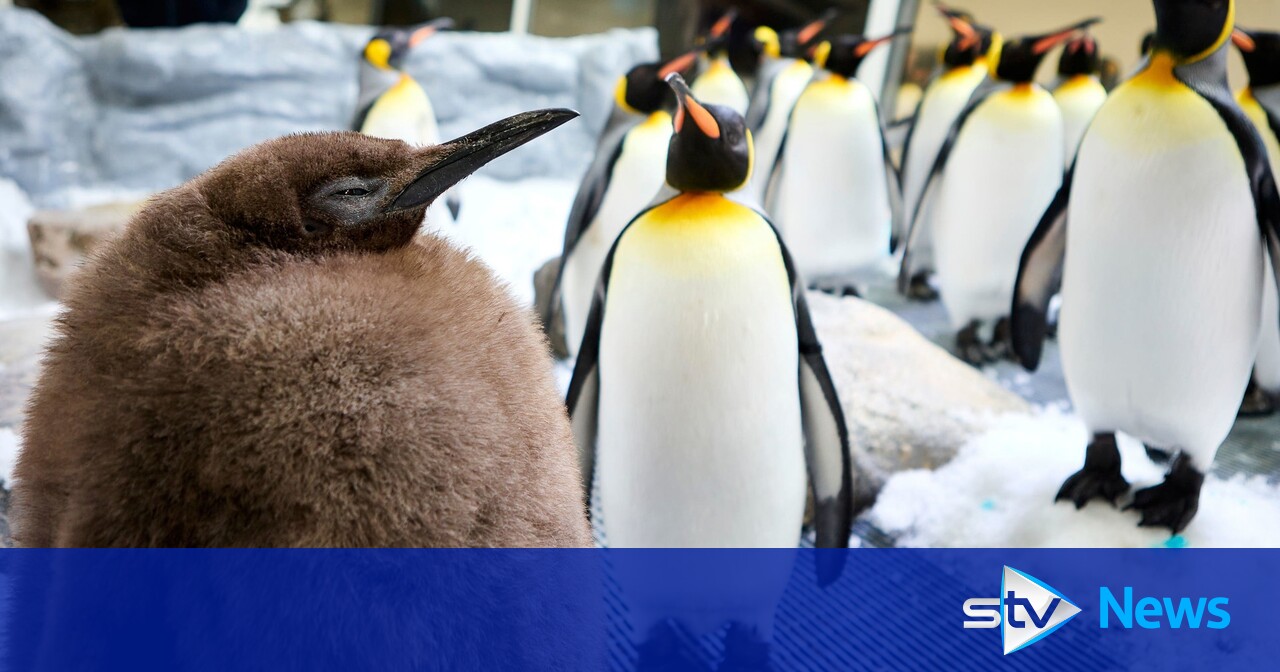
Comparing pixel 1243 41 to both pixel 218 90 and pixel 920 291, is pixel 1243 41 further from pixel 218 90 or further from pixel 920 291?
pixel 218 90

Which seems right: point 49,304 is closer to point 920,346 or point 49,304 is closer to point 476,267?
point 920,346

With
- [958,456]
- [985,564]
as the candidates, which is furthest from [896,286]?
[985,564]

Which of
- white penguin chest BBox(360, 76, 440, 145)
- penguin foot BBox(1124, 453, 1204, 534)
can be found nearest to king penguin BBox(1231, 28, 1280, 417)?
penguin foot BBox(1124, 453, 1204, 534)

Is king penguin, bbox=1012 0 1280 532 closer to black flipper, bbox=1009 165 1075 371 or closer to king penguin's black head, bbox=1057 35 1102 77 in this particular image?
black flipper, bbox=1009 165 1075 371

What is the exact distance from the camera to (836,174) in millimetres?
3432

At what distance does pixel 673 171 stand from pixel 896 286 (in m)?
2.95

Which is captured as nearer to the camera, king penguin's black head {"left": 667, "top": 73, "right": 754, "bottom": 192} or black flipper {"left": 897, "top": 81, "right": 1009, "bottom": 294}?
king penguin's black head {"left": 667, "top": 73, "right": 754, "bottom": 192}

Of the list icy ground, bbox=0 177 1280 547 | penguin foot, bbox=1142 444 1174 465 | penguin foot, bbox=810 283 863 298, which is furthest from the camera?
penguin foot, bbox=810 283 863 298

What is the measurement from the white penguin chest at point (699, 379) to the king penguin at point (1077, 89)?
2538 millimetres

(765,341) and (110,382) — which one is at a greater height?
(110,382)

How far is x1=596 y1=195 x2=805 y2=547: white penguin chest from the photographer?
1378 mm

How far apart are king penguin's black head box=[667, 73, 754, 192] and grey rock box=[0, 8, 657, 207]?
330 cm

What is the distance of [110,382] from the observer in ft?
1.46

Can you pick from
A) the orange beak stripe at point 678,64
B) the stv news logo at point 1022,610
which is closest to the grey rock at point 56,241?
the orange beak stripe at point 678,64
